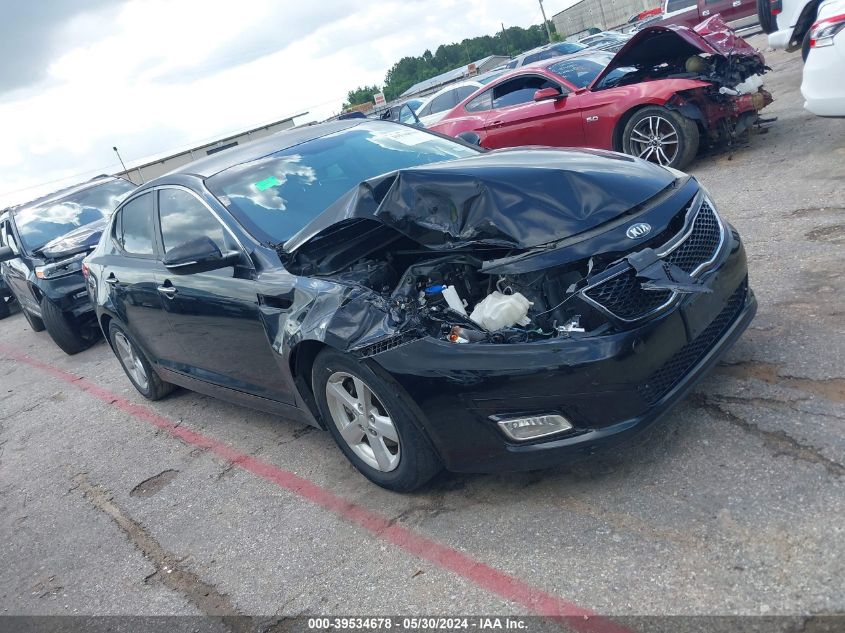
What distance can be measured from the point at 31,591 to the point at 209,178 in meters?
2.46

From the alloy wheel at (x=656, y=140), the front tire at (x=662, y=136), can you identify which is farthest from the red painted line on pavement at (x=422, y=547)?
the alloy wheel at (x=656, y=140)

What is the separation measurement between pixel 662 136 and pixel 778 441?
5701mm

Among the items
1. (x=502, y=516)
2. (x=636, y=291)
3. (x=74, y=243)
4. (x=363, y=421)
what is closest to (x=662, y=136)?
(x=636, y=291)

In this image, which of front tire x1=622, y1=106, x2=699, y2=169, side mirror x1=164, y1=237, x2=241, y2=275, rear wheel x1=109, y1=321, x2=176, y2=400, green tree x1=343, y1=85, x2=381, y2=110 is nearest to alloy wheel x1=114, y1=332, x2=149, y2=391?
rear wheel x1=109, y1=321, x2=176, y2=400

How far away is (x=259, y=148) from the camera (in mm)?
4754

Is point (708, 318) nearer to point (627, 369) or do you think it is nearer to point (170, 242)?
point (627, 369)

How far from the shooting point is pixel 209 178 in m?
4.35

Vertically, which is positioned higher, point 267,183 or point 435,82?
point 267,183

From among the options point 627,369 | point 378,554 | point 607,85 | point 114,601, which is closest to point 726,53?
point 607,85

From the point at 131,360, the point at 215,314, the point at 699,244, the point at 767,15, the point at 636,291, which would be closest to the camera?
the point at 636,291

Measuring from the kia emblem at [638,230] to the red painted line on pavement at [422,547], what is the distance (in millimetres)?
1477

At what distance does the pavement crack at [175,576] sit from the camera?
3.02 m

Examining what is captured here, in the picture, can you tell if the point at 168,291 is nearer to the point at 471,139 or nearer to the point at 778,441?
the point at 471,139

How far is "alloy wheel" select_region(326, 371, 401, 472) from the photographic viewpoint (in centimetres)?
329
